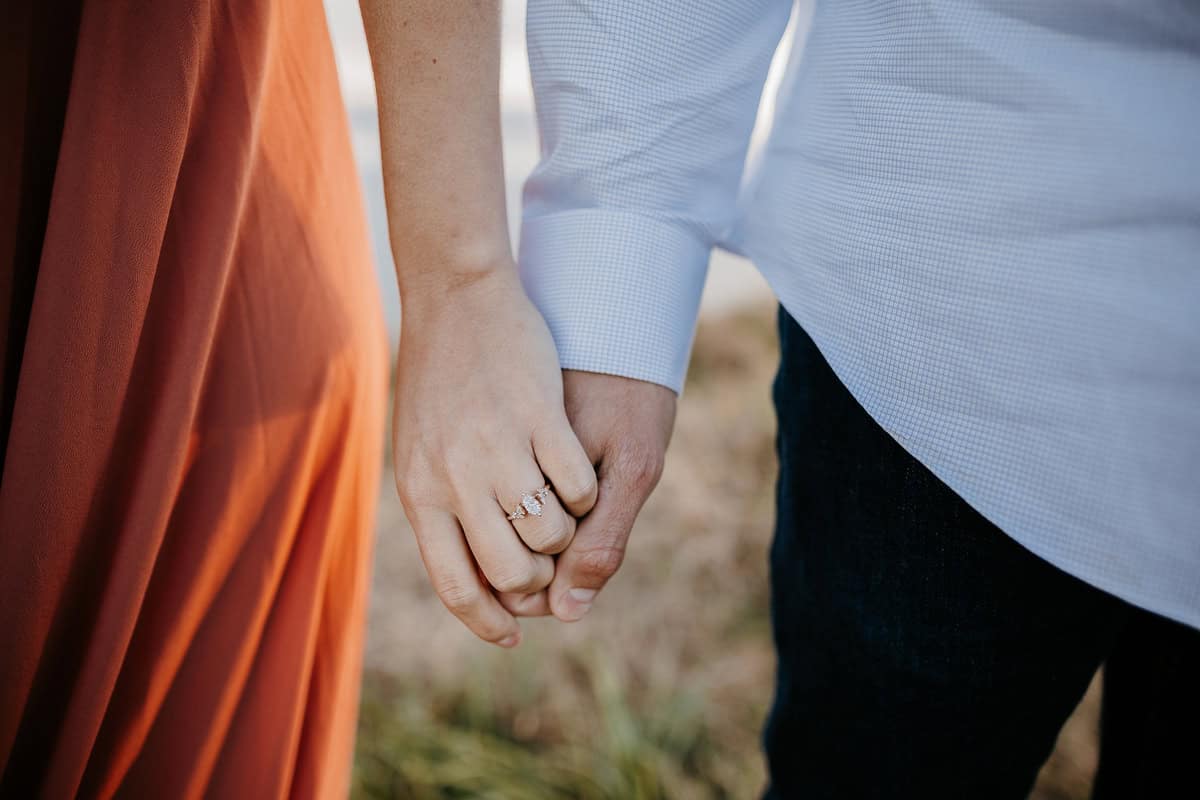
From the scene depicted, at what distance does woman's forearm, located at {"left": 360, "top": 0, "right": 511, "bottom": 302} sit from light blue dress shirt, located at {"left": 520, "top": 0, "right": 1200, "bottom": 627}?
0.33ft

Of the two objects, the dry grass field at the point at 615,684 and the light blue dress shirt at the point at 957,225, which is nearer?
the light blue dress shirt at the point at 957,225

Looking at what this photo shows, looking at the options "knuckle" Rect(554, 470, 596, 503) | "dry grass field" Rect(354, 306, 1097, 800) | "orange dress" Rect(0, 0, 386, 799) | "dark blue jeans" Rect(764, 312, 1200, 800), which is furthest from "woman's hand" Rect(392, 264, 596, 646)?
"dry grass field" Rect(354, 306, 1097, 800)

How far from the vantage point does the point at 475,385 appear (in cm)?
76

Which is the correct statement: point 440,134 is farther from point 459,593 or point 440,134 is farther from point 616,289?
point 459,593

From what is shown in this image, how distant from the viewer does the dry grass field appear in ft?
5.56

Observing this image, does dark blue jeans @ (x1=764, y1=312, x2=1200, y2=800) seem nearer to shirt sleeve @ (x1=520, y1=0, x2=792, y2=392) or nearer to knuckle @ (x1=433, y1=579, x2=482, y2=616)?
shirt sleeve @ (x1=520, y1=0, x2=792, y2=392)

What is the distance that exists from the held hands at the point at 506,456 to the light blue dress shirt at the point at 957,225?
7 centimetres

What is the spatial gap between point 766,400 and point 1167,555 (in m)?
2.24

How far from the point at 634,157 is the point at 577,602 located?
476 mm

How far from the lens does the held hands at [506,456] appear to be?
75 cm

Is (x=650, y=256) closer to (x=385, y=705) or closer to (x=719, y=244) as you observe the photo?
(x=719, y=244)

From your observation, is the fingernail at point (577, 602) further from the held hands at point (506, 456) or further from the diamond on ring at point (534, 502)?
the diamond on ring at point (534, 502)

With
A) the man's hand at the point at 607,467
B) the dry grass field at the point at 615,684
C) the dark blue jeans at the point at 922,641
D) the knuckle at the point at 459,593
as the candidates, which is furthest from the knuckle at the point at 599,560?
the dry grass field at the point at 615,684

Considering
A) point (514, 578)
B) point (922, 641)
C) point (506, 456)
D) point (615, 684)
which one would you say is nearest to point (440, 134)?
point (506, 456)
